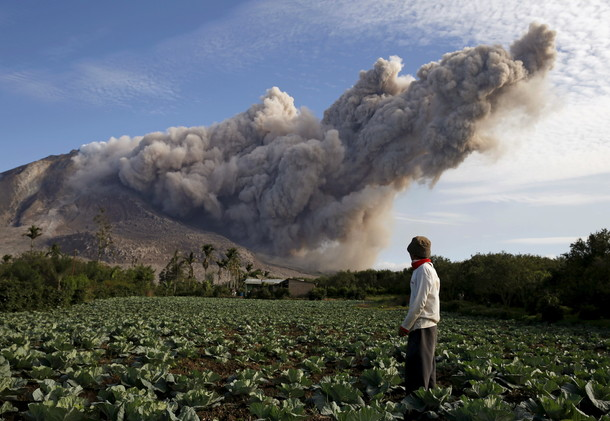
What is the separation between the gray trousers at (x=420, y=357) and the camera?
7.25 m

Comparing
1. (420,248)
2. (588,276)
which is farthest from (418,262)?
(588,276)

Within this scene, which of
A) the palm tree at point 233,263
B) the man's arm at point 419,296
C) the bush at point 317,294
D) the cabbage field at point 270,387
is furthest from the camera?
the palm tree at point 233,263

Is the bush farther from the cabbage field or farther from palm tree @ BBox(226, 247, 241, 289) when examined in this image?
the cabbage field

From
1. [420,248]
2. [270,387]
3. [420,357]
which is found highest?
[420,248]

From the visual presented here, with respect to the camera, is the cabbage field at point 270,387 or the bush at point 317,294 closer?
the cabbage field at point 270,387

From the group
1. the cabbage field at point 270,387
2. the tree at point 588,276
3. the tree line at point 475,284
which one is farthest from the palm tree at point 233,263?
the cabbage field at point 270,387

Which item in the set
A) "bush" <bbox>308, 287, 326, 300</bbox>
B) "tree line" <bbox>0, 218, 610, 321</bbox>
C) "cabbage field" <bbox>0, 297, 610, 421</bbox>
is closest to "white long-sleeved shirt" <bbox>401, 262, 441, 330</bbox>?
"cabbage field" <bbox>0, 297, 610, 421</bbox>

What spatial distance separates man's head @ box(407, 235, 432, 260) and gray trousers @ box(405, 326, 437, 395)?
118 centimetres

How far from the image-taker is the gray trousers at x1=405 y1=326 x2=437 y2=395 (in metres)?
7.25

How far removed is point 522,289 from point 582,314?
13.6 meters

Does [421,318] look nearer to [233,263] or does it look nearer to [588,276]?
[588,276]

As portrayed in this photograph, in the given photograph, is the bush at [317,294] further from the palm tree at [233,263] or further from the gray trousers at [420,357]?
the gray trousers at [420,357]

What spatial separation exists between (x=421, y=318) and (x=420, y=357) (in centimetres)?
64

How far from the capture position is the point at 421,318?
725cm
